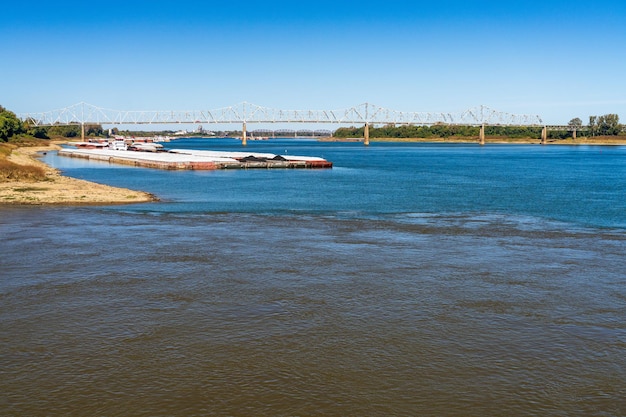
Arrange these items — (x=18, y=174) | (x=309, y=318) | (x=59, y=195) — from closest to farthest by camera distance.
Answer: (x=309, y=318) → (x=59, y=195) → (x=18, y=174)

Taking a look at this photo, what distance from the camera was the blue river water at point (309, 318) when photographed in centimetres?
1107

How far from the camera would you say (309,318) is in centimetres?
1558

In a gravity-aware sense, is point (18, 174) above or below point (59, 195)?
above

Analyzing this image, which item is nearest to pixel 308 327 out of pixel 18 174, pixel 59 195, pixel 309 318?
pixel 309 318

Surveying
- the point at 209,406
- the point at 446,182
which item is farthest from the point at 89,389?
the point at 446,182

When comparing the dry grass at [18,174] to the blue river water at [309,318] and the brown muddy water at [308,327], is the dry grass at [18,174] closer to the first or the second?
the blue river water at [309,318]

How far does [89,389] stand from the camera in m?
11.2

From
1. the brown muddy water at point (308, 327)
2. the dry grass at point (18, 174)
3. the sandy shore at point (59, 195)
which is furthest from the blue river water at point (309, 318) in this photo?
the dry grass at point (18, 174)

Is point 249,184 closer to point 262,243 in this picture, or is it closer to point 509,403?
point 262,243

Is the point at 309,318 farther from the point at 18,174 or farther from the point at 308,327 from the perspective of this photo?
the point at 18,174

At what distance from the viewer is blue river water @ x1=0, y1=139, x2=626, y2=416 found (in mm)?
11070

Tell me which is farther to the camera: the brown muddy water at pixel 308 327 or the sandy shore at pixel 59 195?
the sandy shore at pixel 59 195

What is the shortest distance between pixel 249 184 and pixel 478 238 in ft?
126

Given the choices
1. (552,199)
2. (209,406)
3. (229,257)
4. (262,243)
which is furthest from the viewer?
(552,199)
